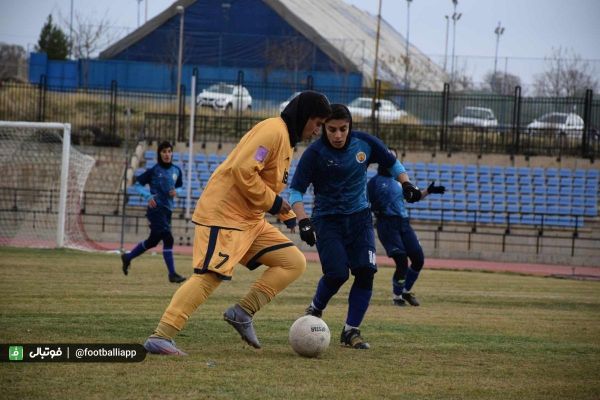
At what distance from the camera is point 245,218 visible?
26.2 feet

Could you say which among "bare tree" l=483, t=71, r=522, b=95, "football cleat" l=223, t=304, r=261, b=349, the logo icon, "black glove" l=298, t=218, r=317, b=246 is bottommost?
the logo icon

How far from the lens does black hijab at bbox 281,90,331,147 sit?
8.06 meters

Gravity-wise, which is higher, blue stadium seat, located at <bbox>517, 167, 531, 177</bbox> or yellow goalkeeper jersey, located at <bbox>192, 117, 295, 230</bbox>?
yellow goalkeeper jersey, located at <bbox>192, 117, 295, 230</bbox>

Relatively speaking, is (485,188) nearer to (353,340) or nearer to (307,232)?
(353,340)

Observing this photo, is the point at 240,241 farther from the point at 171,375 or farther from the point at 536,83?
the point at 536,83

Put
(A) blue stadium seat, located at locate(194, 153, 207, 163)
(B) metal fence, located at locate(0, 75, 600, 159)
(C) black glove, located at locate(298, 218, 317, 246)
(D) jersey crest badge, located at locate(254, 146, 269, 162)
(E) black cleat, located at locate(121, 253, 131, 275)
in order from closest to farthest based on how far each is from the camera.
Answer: (D) jersey crest badge, located at locate(254, 146, 269, 162)
(C) black glove, located at locate(298, 218, 317, 246)
(E) black cleat, located at locate(121, 253, 131, 275)
(A) blue stadium seat, located at locate(194, 153, 207, 163)
(B) metal fence, located at locate(0, 75, 600, 159)

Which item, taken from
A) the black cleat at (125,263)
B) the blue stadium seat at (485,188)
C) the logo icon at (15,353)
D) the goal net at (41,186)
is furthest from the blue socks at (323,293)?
the blue stadium seat at (485,188)

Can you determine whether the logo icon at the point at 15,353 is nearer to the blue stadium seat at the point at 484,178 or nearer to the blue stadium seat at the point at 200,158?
the blue stadium seat at the point at 200,158

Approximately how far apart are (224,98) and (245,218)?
95.1ft

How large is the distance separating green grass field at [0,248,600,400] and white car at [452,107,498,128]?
64.5 feet

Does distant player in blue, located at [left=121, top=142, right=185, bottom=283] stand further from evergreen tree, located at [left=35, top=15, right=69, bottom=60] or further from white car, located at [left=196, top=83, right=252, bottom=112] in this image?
evergreen tree, located at [left=35, top=15, right=69, bottom=60]

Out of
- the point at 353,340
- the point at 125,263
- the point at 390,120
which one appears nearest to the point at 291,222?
the point at 353,340

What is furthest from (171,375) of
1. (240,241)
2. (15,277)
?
(15,277)

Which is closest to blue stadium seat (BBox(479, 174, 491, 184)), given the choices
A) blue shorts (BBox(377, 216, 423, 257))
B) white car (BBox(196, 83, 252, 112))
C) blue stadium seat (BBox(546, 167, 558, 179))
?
blue stadium seat (BBox(546, 167, 558, 179))
